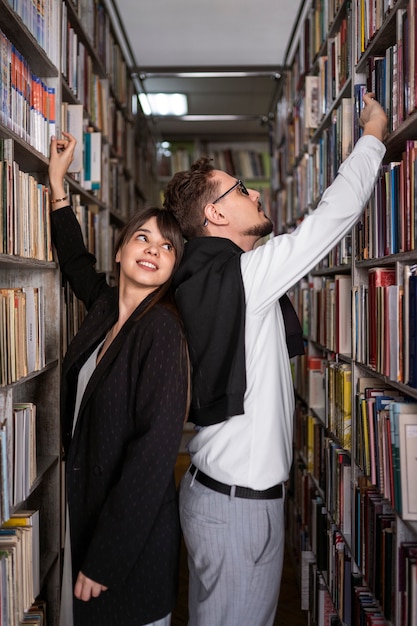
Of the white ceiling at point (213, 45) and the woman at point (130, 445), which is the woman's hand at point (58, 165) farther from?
the white ceiling at point (213, 45)

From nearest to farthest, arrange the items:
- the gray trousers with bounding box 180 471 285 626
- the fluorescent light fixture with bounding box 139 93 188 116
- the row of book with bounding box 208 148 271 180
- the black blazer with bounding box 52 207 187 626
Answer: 1. the black blazer with bounding box 52 207 187 626
2. the gray trousers with bounding box 180 471 285 626
3. the fluorescent light fixture with bounding box 139 93 188 116
4. the row of book with bounding box 208 148 271 180

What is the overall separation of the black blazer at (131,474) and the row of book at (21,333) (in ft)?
1.05

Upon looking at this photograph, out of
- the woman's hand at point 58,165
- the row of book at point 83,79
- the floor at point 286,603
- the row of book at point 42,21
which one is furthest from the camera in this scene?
the floor at point 286,603

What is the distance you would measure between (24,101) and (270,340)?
109 centimetres

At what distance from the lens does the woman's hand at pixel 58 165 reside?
2256 mm

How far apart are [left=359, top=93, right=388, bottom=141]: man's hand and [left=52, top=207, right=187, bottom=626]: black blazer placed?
0.74m

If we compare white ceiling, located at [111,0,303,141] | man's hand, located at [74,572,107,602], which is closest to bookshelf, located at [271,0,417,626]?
man's hand, located at [74,572,107,602]

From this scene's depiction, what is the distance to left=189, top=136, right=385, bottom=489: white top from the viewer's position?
1.61m

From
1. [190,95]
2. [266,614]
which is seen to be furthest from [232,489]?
[190,95]

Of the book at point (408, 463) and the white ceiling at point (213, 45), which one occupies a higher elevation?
the white ceiling at point (213, 45)

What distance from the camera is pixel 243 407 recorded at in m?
1.59

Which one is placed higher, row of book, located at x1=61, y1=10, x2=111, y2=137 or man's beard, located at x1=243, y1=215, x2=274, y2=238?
row of book, located at x1=61, y1=10, x2=111, y2=137

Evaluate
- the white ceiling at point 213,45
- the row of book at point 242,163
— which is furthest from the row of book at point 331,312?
the row of book at point 242,163

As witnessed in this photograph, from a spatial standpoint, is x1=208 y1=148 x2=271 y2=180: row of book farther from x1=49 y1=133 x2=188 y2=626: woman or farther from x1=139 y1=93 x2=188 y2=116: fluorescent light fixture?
x1=49 y1=133 x2=188 y2=626: woman
